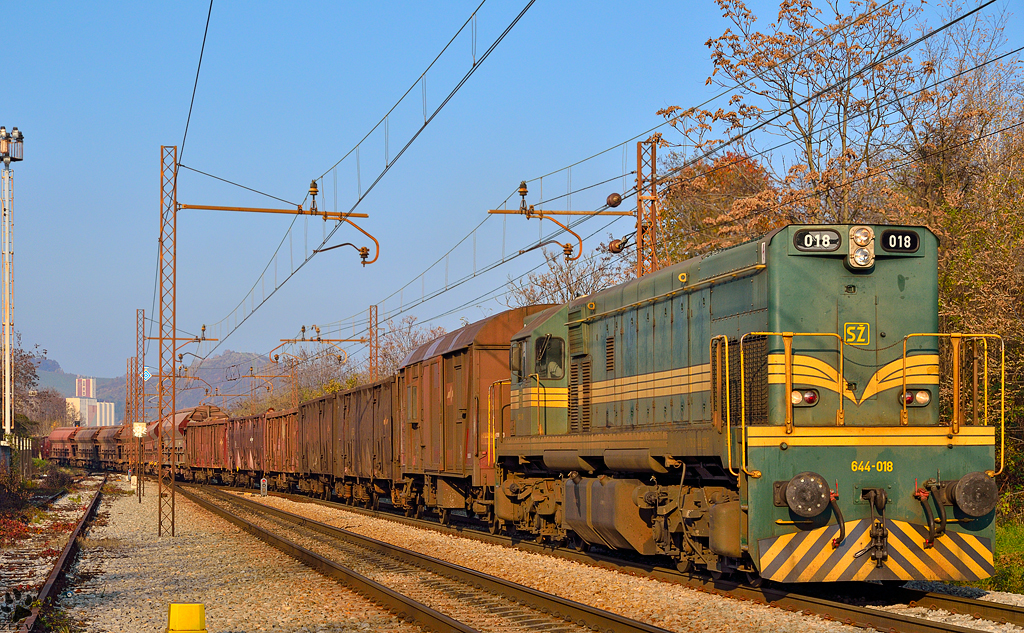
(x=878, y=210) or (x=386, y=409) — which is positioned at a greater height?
(x=878, y=210)

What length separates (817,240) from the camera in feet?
31.1

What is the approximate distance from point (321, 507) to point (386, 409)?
642 centimetres

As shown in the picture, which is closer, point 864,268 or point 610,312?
point 864,268

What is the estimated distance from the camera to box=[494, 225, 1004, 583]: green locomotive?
8.71 meters

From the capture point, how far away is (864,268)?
9.45 m

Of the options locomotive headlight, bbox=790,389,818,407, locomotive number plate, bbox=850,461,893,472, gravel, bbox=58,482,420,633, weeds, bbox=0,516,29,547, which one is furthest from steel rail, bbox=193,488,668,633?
weeds, bbox=0,516,29,547

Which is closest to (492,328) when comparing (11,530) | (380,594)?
(380,594)

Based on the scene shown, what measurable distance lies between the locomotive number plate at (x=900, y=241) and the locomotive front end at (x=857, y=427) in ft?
0.04

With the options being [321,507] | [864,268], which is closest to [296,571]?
[864,268]

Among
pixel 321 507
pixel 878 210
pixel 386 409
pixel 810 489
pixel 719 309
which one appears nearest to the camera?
pixel 810 489

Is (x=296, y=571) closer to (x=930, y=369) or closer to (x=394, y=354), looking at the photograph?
(x=930, y=369)

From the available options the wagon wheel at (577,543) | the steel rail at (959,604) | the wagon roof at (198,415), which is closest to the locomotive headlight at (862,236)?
the steel rail at (959,604)

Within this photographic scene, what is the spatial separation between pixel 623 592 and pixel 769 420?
99.8 inches

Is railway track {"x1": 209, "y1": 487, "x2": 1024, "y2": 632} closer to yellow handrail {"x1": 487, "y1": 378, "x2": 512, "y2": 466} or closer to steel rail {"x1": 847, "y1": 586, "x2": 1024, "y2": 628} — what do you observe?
steel rail {"x1": 847, "y1": 586, "x2": 1024, "y2": 628}
